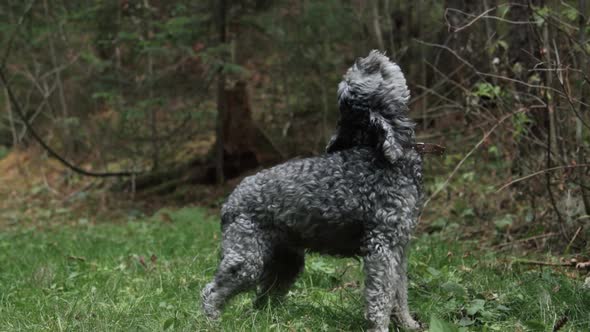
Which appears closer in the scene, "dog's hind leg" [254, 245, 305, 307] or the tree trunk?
"dog's hind leg" [254, 245, 305, 307]

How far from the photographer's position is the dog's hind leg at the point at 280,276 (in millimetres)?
4457

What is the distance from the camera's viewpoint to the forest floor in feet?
13.8

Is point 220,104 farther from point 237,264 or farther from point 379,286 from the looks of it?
point 379,286

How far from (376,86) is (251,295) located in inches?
75.7

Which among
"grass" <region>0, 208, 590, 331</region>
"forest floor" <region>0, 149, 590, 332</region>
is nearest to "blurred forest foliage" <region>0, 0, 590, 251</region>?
"forest floor" <region>0, 149, 590, 332</region>

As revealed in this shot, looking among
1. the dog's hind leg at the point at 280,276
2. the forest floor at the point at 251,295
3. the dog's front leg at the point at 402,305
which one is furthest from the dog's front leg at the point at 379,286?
the dog's hind leg at the point at 280,276

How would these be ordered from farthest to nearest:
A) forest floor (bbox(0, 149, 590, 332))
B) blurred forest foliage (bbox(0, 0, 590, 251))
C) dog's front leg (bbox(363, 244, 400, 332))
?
1. blurred forest foliage (bbox(0, 0, 590, 251))
2. forest floor (bbox(0, 149, 590, 332))
3. dog's front leg (bbox(363, 244, 400, 332))

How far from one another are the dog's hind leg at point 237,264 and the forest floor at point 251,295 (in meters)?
0.14

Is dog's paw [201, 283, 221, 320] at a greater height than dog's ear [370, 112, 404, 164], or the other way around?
dog's ear [370, 112, 404, 164]

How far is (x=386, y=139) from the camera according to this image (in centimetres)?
394

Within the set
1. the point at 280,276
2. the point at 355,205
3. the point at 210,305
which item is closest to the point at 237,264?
the point at 210,305

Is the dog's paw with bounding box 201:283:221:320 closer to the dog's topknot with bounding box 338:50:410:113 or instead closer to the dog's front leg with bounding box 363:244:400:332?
the dog's front leg with bounding box 363:244:400:332

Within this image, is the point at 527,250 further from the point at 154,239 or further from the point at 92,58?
the point at 92,58

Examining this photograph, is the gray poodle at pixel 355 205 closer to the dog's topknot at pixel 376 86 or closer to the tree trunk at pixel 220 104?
the dog's topknot at pixel 376 86
